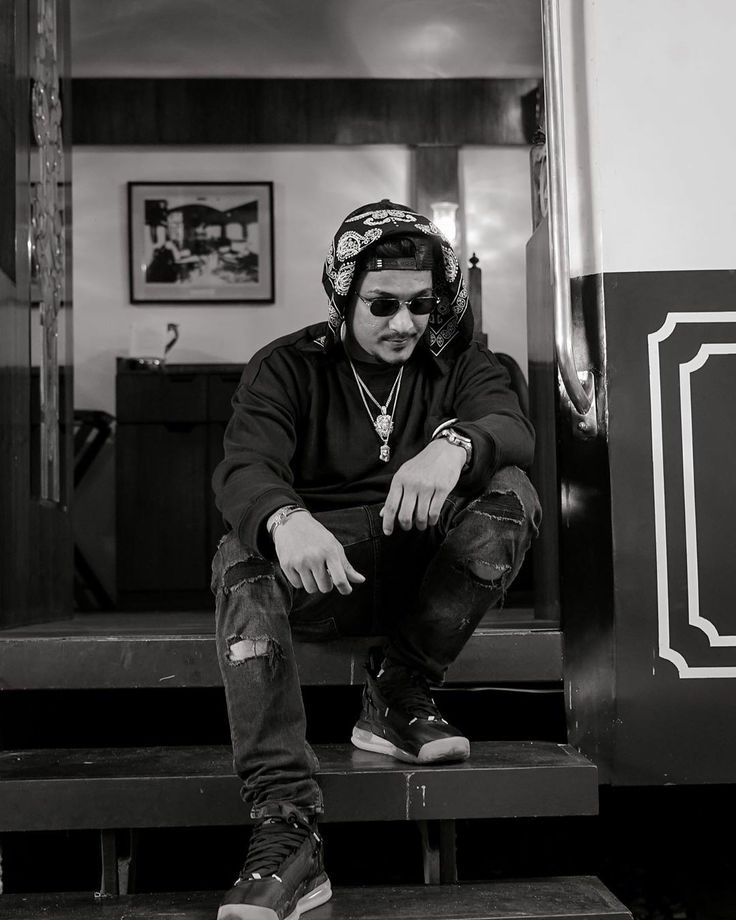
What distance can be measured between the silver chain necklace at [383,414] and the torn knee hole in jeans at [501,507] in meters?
0.22

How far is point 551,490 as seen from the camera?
256 cm

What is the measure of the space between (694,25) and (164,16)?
386cm

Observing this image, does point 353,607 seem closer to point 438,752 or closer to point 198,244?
point 438,752

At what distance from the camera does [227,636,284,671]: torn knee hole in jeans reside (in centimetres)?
169

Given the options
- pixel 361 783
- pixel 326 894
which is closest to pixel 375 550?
pixel 361 783

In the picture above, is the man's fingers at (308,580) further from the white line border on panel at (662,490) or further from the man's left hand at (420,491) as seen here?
the white line border on panel at (662,490)

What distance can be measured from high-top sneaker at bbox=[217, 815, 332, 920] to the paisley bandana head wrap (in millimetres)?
882

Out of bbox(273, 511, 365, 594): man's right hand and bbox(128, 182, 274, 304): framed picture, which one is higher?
bbox(128, 182, 274, 304): framed picture

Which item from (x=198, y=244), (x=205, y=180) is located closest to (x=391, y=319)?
(x=198, y=244)

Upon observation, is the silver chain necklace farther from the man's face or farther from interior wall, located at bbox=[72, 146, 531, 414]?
interior wall, located at bbox=[72, 146, 531, 414]

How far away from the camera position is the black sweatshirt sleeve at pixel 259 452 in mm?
1729

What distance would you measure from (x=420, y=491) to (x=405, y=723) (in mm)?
451

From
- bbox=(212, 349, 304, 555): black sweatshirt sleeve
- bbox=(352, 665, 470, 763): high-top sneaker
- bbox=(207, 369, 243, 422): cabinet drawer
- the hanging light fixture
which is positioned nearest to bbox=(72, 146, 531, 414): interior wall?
the hanging light fixture

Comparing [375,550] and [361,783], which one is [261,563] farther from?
[361,783]
